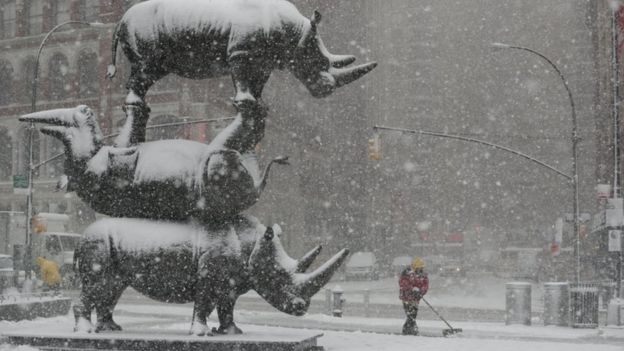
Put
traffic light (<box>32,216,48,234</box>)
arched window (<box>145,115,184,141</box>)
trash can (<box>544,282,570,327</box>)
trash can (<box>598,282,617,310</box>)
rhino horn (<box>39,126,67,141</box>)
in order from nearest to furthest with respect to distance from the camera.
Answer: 1. rhino horn (<box>39,126,67,141</box>)
2. trash can (<box>544,282,570,327</box>)
3. trash can (<box>598,282,617,310</box>)
4. traffic light (<box>32,216,48,234</box>)
5. arched window (<box>145,115,184,141</box>)

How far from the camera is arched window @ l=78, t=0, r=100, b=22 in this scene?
153 feet

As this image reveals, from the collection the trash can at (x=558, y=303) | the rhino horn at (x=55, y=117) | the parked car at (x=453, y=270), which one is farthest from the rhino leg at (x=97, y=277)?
the parked car at (x=453, y=270)

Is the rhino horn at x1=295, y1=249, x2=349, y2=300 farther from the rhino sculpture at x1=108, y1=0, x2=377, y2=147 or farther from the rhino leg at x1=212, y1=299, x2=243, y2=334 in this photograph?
the rhino sculpture at x1=108, y1=0, x2=377, y2=147

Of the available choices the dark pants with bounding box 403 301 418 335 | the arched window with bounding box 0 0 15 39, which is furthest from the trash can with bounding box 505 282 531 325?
the arched window with bounding box 0 0 15 39

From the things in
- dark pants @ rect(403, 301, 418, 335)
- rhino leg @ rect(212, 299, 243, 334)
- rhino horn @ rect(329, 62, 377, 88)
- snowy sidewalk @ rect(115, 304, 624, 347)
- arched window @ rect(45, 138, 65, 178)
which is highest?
arched window @ rect(45, 138, 65, 178)

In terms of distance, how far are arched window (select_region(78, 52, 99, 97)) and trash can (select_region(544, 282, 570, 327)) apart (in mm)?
33804

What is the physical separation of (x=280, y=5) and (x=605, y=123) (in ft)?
128

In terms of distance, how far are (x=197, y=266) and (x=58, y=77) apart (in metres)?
42.5

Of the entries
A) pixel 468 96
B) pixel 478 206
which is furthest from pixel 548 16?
pixel 478 206

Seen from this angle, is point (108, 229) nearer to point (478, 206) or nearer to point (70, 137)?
point (70, 137)

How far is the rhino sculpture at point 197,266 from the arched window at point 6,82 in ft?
143

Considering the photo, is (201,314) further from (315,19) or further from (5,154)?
(5,154)

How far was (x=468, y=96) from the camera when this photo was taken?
9531 cm

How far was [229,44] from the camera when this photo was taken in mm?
8727
